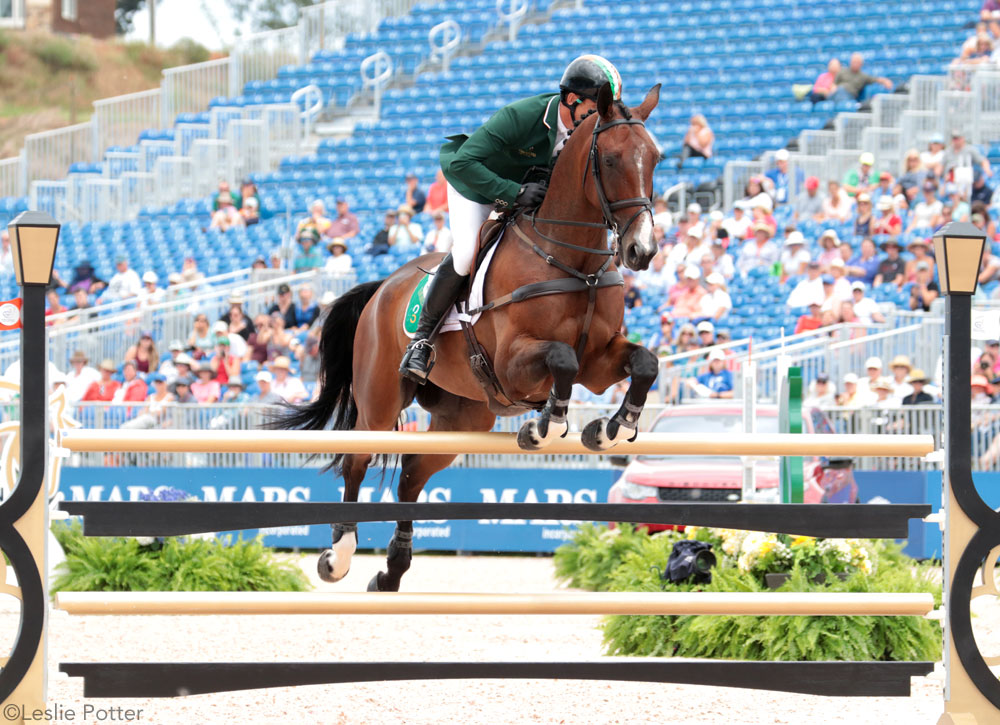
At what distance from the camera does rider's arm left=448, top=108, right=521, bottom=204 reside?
17.7ft

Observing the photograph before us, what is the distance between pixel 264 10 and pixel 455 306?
44.9 m

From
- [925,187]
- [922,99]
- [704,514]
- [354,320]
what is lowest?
[704,514]

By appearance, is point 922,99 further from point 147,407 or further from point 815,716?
point 815,716

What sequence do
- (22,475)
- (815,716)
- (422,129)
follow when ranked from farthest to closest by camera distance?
1. (422,129)
2. (815,716)
3. (22,475)

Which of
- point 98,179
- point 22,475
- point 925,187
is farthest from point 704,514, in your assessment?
point 98,179

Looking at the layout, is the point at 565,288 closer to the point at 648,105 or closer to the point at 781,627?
the point at 648,105

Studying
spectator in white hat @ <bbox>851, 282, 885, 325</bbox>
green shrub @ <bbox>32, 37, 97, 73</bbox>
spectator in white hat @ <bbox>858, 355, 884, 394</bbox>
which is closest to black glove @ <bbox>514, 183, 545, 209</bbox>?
spectator in white hat @ <bbox>858, 355, 884, 394</bbox>

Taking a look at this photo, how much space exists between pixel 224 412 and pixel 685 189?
7.21 metres

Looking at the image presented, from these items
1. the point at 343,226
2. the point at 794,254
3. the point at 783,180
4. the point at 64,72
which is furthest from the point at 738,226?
the point at 64,72

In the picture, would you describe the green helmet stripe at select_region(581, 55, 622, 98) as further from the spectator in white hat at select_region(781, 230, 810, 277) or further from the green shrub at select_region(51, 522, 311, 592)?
the spectator in white hat at select_region(781, 230, 810, 277)

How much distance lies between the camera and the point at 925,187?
14.2 m

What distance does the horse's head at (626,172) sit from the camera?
181 inches

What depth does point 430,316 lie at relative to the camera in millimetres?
5688

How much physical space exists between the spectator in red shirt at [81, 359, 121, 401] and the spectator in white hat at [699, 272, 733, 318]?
6.34 m
